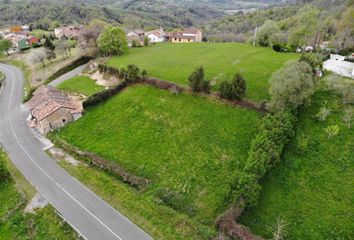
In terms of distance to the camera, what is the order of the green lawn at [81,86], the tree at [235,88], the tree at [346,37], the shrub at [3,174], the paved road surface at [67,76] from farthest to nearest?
1. the paved road surface at [67,76]
2. the tree at [346,37]
3. the green lawn at [81,86]
4. the tree at [235,88]
5. the shrub at [3,174]

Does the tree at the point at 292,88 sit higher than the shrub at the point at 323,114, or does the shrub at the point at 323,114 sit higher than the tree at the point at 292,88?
the tree at the point at 292,88

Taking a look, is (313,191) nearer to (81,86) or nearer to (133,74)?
(133,74)

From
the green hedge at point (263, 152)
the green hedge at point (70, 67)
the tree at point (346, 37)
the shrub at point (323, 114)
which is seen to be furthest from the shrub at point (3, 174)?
the tree at point (346, 37)

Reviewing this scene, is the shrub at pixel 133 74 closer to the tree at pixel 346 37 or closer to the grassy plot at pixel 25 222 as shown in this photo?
the grassy plot at pixel 25 222

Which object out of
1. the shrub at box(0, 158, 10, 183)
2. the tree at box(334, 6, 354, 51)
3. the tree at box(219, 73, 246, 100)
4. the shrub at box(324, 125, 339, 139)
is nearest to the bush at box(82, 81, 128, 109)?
the shrub at box(0, 158, 10, 183)

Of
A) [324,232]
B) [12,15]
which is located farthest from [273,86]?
[12,15]

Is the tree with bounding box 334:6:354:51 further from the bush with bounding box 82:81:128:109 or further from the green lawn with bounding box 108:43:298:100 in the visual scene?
the bush with bounding box 82:81:128:109
